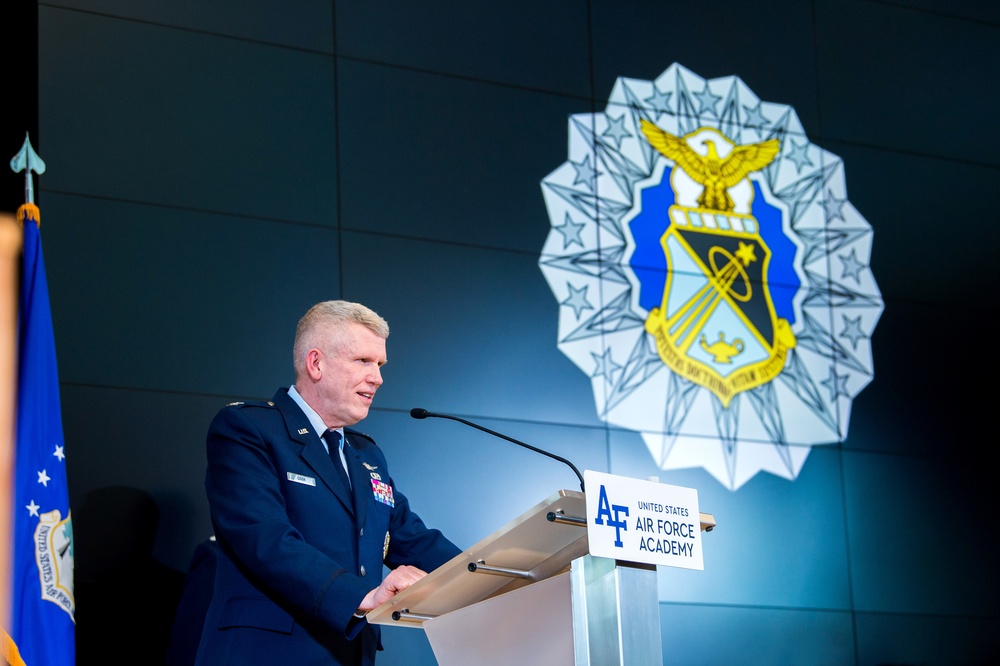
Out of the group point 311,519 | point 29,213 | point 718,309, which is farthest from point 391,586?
point 718,309

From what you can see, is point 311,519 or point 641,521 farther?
point 311,519

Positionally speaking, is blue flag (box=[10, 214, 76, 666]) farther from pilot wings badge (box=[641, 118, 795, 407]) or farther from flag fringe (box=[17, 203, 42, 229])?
pilot wings badge (box=[641, 118, 795, 407])

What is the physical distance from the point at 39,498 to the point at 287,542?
4.90 feet

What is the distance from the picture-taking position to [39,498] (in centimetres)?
383

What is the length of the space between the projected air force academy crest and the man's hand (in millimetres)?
2896

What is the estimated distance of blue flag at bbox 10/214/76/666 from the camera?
3.67 meters

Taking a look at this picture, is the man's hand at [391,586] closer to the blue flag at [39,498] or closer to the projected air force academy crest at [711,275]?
the blue flag at [39,498]

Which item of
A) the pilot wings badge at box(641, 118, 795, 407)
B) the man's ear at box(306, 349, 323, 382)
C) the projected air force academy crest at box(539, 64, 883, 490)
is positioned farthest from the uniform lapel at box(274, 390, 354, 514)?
the pilot wings badge at box(641, 118, 795, 407)

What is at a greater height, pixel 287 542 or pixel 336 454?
pixel 336 454

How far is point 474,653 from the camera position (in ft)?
8.38

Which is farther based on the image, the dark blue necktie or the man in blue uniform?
the dark blue necktie

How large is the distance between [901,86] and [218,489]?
475cm

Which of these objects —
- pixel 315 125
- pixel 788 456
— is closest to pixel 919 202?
pixel 788 456

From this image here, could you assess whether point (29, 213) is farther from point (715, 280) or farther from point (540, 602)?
point (715, 280)
